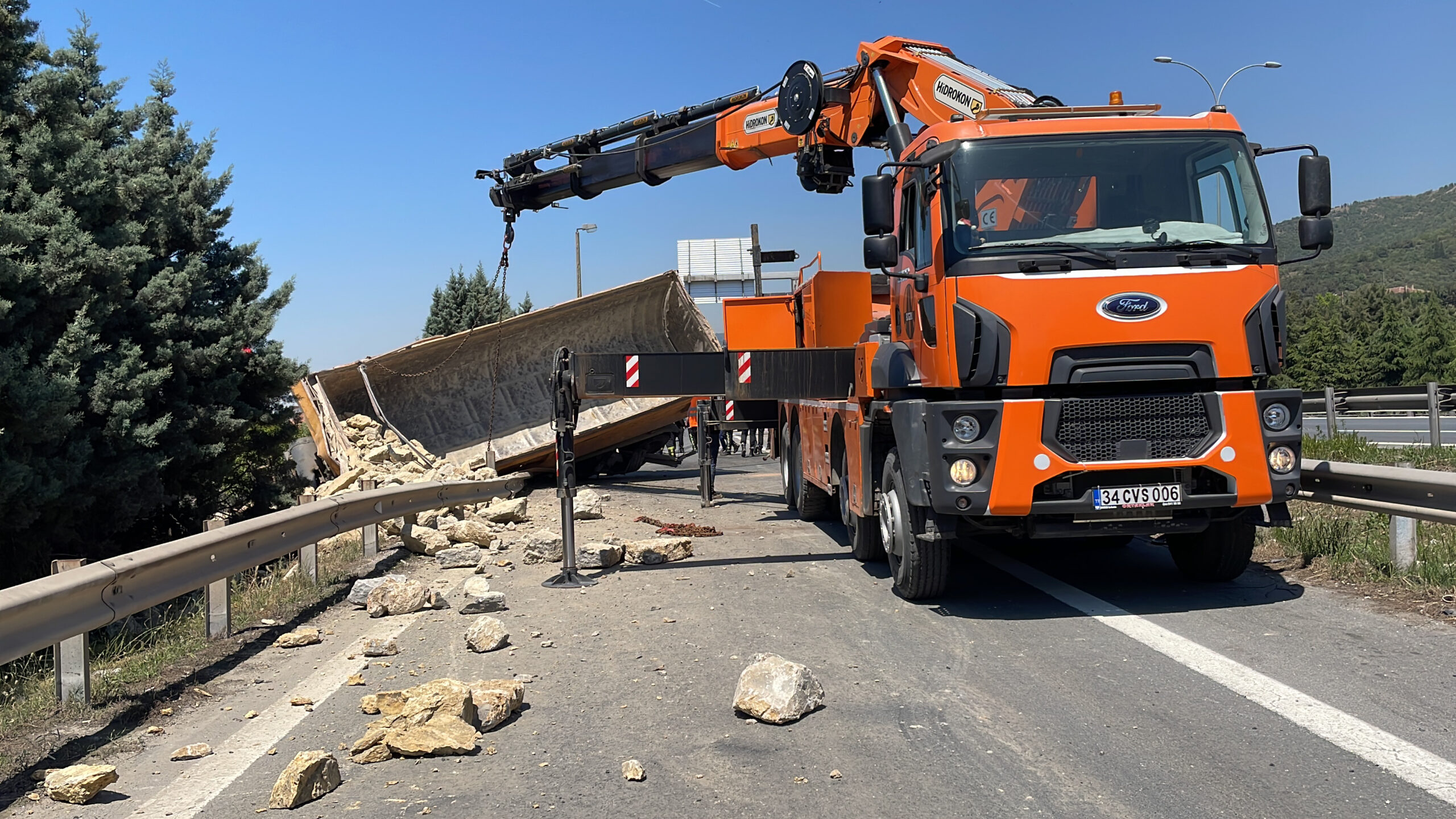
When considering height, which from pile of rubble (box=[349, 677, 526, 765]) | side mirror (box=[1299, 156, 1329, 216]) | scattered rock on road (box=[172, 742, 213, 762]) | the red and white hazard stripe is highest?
side mirror (box=[1299, 156, 1329, 216])

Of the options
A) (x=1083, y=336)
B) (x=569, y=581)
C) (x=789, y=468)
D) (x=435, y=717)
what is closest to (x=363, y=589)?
(x=569, y=581)

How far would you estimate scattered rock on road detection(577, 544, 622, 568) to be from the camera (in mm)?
8656

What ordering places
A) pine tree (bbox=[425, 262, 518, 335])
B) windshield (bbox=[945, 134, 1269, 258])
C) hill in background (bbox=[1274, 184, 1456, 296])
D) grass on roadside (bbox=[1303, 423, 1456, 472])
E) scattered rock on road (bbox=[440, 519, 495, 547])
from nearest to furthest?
windshield (bbox=[945, 134, 1269, 258]), scattered rock on road (bbox=[440, 519, 495, 547]), grass on roadside (bbox=[1303, 423, 1456, 472]), pine tree (bbox=[425, 262, 518, 335]), hill in background (bbox=[1274, 184, 1456, 296])

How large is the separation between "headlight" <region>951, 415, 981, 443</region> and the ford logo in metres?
0.93

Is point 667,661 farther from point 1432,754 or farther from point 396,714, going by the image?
point 1432,754

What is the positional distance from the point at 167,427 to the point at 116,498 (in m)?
1.02

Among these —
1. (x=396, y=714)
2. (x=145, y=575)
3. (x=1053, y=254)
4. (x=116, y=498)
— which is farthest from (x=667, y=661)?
(x=116, y=498)

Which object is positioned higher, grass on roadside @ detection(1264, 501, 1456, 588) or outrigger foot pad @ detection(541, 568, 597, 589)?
grass on roadside @ detection(1264, 501, 1456, 588)

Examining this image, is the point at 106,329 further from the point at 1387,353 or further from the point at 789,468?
the point at 1387,353

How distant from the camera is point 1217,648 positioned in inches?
207

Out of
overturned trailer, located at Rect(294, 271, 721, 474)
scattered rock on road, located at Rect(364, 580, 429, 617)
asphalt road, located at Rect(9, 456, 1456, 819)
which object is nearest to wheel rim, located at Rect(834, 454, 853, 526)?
asphalt road, located at Rect(9, 456, 1456, 819)

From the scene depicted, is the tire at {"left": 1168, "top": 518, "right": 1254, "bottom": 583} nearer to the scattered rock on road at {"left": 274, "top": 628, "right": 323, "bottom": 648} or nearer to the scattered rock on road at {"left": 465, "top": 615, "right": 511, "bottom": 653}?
the scattered rock on road at {"left": 465, "top": 615, "right": 511, "bottom": 653}

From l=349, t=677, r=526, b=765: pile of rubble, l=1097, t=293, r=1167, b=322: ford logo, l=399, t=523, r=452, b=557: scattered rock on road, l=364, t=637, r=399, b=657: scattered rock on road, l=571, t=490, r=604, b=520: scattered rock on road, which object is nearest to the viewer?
l=349, t=677, r=526, b=765: pile of rubble

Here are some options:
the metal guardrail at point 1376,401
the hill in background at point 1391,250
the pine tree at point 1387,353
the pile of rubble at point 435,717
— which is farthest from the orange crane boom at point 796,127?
the hill in background at point 1391,250
